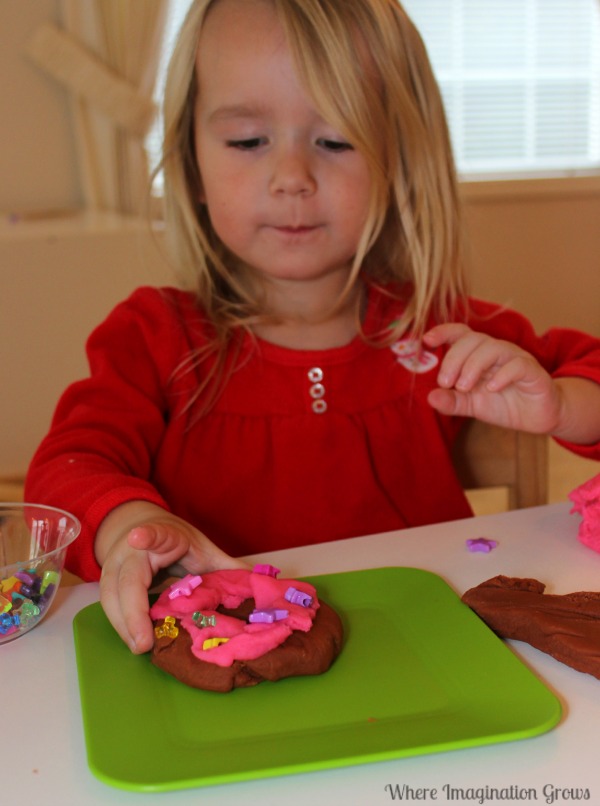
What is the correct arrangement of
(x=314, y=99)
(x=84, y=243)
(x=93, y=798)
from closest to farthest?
(x=93, y=798) < (x=314, y=99) < (x=84, y=243)

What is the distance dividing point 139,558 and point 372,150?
24.7 inches

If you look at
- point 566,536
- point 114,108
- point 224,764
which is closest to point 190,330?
point 566,536

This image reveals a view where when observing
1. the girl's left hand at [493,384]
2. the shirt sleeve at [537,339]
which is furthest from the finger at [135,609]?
the shirt sleeve at [537,339]

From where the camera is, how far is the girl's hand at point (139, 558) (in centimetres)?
71

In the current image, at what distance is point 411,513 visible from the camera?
130 cm

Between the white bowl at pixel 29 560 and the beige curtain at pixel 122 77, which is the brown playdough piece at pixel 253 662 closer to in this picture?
the white bowl at pixel 29 560

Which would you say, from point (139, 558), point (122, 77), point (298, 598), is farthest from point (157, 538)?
point (122, 77)

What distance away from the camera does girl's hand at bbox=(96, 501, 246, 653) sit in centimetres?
71

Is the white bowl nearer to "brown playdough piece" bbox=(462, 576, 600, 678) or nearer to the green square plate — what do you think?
the green square plate

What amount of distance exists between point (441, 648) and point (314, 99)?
2.25 feet

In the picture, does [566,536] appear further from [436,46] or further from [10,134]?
[436,46]

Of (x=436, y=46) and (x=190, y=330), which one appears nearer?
(x=190, y=330)

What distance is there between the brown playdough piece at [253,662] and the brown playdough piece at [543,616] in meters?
0.13

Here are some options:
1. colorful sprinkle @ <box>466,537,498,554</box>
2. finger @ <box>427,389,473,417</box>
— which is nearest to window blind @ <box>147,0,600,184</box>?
finger @ <box>427,389,473,417</box>
